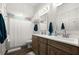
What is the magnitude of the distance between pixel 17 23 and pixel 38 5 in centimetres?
50

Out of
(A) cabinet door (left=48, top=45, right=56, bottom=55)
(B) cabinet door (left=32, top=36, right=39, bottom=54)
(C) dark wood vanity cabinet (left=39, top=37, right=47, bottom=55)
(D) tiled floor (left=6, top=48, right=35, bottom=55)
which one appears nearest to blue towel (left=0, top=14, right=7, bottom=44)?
(D) tiled floor (left=6, top=48, right=35, bottom=55)

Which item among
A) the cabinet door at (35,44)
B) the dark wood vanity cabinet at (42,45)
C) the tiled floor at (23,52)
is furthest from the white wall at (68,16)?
the tiled floor at (23,52)

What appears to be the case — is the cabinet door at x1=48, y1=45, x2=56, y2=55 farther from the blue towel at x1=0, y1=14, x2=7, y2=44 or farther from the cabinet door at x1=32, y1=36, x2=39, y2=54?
the blue towel at x1=0, y1=14, x2=7, y2=44

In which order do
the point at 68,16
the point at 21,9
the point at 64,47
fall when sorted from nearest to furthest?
the point at 64,47 → the point at 21,9 → the point at 68,16

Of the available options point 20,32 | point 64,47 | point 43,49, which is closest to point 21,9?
point 20,32

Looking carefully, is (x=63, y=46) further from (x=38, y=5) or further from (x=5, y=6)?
(x=5, y=6)

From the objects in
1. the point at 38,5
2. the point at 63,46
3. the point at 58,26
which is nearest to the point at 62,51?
the point at 63,46

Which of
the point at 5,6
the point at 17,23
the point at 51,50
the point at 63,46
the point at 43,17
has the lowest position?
the point at 51,50

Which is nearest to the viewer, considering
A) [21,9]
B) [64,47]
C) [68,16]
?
[64,47]

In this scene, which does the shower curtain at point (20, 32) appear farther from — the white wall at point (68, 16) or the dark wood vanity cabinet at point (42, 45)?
the white wall at point (68, 16)

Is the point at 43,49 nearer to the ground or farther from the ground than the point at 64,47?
nearer to the ground

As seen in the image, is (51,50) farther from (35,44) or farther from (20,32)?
(20,32)

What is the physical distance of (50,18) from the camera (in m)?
1.61

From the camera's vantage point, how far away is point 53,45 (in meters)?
1.46
